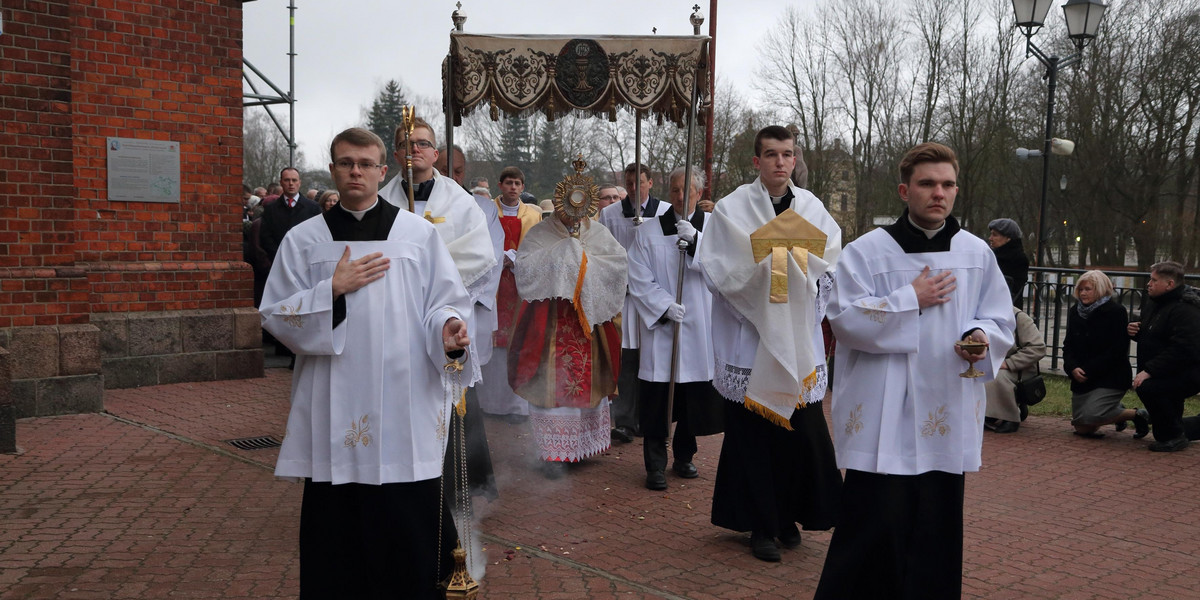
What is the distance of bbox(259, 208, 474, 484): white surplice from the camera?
12.2 ft

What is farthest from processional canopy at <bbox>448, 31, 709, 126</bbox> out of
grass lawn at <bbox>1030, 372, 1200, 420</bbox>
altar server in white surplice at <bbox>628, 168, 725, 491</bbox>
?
grass lawn at <bbox>1030, 372, 1200, 420</bbox>

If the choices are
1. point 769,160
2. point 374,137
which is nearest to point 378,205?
point 374,137

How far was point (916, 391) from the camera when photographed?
397cm

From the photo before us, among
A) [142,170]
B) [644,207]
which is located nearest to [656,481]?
[644,207]

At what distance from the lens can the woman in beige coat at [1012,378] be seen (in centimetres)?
906

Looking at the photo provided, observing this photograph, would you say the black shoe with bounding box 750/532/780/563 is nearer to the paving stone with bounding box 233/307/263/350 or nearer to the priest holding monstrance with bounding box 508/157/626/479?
the priest holding monstrance with bounding box 508/157/626/479

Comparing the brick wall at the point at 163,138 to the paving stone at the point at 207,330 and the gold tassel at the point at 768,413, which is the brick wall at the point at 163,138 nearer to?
the paving stone at the point at 207,330

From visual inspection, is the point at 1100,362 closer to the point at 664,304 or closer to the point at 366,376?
the point at 664,304

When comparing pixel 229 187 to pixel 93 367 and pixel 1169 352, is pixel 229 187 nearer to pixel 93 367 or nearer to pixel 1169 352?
pixel 93 367

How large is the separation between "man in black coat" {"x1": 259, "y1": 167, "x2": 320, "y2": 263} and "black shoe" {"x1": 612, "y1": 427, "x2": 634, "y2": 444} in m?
5.11

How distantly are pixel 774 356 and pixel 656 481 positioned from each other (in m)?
1.85

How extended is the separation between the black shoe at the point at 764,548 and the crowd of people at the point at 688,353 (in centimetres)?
1

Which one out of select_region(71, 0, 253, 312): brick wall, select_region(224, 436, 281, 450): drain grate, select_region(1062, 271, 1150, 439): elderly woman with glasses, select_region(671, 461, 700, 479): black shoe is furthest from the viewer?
select_region(71, 0, 253, 312): brick wall

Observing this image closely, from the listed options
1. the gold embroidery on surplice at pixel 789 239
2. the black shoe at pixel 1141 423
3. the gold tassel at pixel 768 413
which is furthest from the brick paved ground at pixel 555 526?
the gold embroidery on surplice at pixel 789 239
